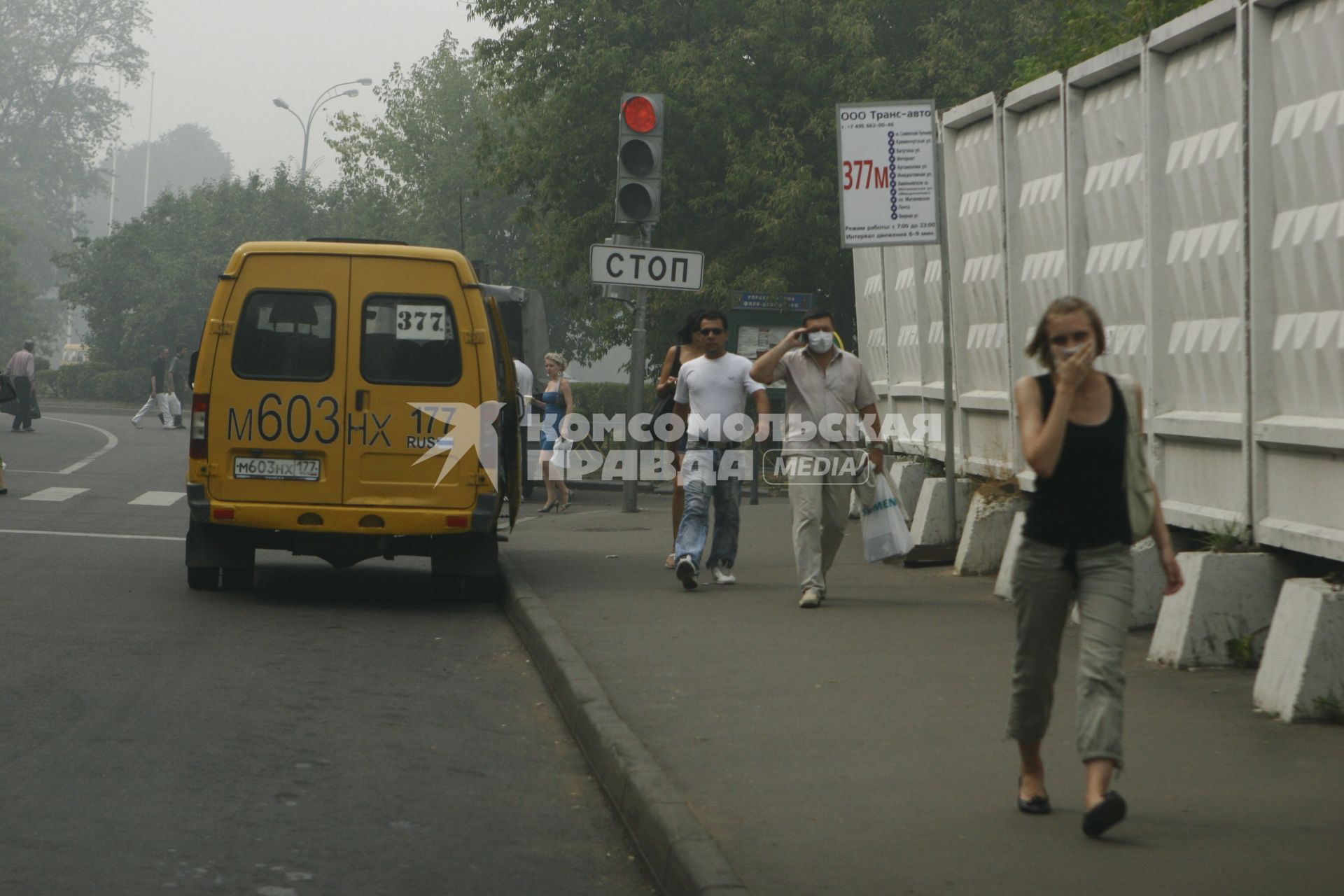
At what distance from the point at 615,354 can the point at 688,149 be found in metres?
63.6

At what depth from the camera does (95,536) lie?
15.5 m

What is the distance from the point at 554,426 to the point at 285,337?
9237 mm

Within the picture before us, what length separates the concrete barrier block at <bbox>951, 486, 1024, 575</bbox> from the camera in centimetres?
1182

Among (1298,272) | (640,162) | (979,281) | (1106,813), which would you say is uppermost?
(640,162)

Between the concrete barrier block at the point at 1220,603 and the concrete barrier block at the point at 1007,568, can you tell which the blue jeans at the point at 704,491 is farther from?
the concrete barrier block at the point at 1220,603

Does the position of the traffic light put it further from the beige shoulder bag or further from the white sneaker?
the beige shoulder bag

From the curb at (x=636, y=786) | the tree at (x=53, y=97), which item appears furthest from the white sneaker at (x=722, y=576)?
the tree at (x=53, y=97)

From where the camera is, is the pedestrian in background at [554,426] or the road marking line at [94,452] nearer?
the pedestrian in background at [554,426]

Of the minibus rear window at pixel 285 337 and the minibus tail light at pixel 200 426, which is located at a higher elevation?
the minibus rear window at pixel 285 337

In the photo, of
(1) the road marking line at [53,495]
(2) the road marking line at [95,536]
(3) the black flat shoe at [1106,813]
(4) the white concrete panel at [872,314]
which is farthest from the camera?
(1) the road marking line at [53,495]

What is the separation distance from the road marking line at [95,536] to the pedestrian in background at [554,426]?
5.36 m

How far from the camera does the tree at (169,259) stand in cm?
5984

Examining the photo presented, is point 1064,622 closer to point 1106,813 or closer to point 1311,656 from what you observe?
point 1106,813

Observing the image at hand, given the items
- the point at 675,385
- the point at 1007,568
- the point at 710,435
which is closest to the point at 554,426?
the point at 675,385
